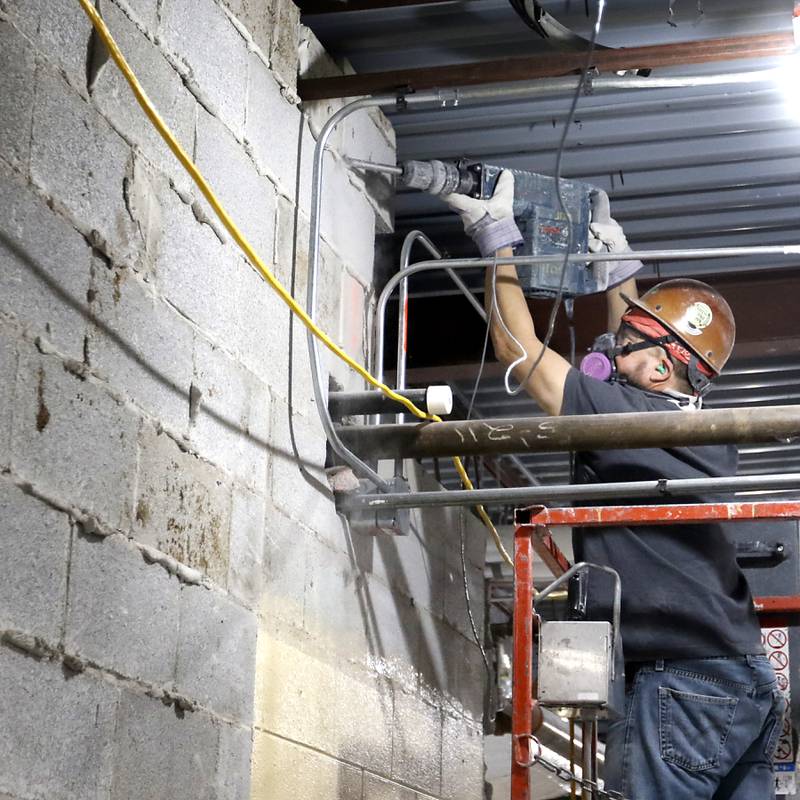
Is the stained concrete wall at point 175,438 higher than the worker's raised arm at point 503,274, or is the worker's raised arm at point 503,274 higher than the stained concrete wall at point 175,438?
the worker's raised arm at point 503,274

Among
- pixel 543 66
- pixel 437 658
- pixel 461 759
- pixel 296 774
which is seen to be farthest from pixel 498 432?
pixel 461 759

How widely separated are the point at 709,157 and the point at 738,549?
163cm

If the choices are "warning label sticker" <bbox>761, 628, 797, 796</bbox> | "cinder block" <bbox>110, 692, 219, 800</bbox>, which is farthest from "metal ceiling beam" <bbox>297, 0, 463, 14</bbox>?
"warning label sticker" <bbox>761, 628, 797, 796</bbox>

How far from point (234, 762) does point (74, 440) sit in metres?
1.17

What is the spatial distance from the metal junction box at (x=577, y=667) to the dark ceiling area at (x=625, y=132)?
6.59 ft

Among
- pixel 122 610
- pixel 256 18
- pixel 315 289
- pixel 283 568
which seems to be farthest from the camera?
pixel 315 289

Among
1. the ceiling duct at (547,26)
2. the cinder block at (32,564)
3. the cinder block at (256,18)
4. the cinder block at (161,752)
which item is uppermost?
the ceiling duct at (547,26)

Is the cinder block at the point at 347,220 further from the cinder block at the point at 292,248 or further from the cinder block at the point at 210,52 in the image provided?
the cinder block at the point at 210,52

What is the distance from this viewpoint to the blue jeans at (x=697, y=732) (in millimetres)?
4352

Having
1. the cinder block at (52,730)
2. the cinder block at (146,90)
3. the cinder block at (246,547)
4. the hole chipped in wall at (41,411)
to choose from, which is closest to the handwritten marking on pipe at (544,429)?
the cinder block at (246,547)

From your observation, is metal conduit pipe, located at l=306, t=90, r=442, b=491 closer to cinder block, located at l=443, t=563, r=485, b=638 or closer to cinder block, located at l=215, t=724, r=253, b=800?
cinder block, located at l=215, t=724, r=253, b=800

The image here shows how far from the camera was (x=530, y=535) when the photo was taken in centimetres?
428

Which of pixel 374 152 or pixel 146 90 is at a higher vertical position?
pixel 374 152

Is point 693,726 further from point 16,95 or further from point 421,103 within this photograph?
point 16,95
